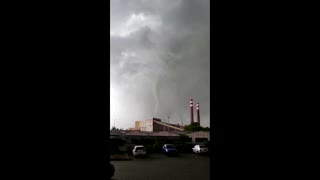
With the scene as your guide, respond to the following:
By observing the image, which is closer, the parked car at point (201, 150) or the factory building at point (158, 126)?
the parked car at point (201, 150)

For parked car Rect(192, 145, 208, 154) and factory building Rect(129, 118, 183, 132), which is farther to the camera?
factory building Rect(129, 118, 183, 132)

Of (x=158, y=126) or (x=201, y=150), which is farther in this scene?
(x=158, y=126)

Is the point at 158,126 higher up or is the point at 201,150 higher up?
the point at 201,150
